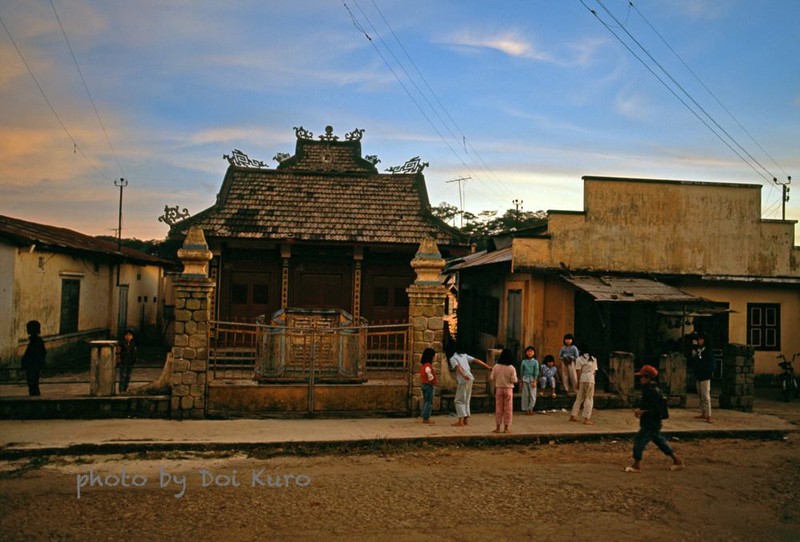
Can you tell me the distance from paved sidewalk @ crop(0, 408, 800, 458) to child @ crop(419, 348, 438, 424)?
0.23 metres

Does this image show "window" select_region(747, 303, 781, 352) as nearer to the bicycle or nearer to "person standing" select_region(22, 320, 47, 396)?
the bicycle

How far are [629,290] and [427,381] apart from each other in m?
6.44

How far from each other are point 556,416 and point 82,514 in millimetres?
8559

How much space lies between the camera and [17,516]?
6.21 meters

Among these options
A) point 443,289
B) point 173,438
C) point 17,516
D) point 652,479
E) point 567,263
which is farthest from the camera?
point 567,263

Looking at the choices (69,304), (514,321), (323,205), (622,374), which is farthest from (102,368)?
(514,321)

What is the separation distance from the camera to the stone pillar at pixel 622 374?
42.1 feet

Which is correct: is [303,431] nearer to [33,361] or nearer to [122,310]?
[33,361]

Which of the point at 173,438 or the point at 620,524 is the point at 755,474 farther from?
the point at 173,438

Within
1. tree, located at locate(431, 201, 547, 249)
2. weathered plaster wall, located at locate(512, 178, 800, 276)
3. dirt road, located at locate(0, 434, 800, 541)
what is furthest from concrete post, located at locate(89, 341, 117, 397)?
tree, located at locate(431, 201, 547, 249)

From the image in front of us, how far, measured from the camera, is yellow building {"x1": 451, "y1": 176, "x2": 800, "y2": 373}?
1584cm

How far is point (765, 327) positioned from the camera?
17672mm

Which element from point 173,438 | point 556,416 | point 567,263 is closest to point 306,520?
point 173,438

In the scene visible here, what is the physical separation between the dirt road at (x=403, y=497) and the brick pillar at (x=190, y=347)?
85.1 inches
